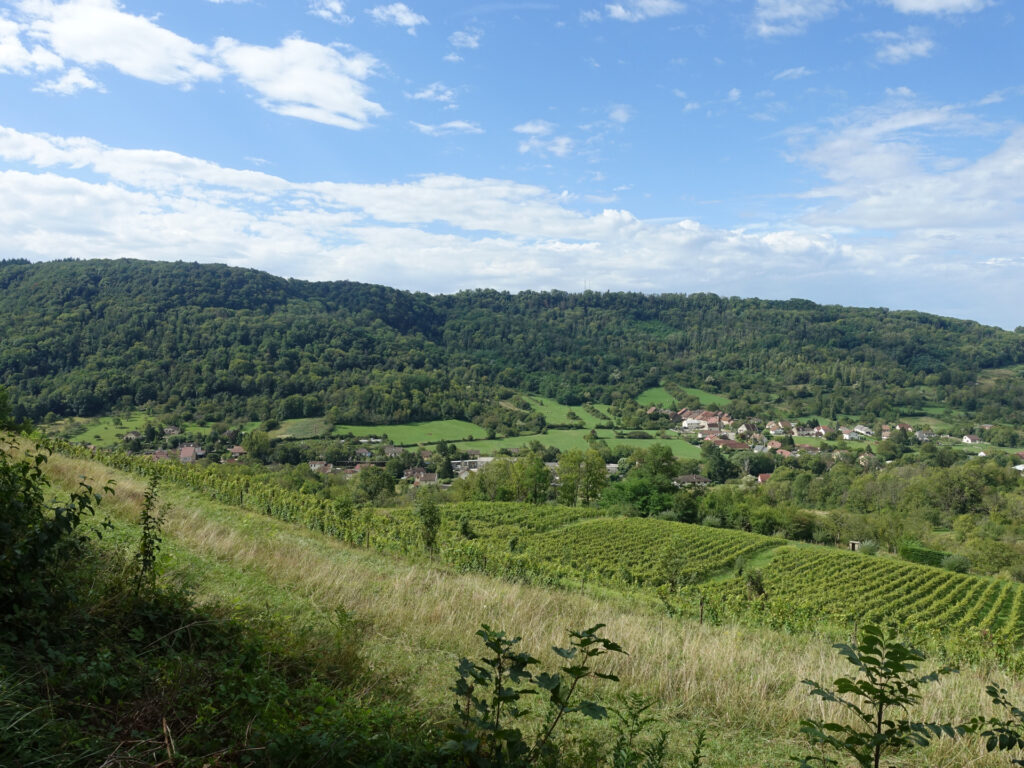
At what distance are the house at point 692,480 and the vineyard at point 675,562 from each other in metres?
25.1

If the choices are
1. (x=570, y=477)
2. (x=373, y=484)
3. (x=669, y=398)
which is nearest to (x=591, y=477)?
(x=570, y=477)

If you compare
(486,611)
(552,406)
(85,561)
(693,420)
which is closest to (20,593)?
(85,561)

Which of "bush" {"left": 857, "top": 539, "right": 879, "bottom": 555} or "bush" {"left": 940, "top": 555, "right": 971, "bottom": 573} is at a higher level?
"bush" {"left": 940, "top": 555, "right": 971, "bottom": 573}

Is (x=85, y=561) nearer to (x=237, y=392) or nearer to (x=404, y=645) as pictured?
(x=404, y=645)

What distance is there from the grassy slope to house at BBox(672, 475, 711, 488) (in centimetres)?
6876

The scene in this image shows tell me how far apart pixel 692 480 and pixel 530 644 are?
7616 cm

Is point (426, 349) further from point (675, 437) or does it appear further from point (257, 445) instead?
point (257, 445)

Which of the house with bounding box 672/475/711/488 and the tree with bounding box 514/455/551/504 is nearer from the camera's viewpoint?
the tree with bounding box 514/455/551/504

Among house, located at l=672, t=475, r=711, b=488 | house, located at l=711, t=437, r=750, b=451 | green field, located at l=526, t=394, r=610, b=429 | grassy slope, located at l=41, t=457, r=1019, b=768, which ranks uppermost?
grassy slope, located at l=41, t=457, r=1019, b=768

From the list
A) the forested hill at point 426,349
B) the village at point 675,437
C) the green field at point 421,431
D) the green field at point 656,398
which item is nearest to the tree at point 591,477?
the village at point 675,437

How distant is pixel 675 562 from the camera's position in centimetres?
2892

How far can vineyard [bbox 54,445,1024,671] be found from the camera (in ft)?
58.9

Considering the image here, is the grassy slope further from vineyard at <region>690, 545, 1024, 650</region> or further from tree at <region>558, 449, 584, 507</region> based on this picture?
tree at <region>558, 449, 584, 507</region>

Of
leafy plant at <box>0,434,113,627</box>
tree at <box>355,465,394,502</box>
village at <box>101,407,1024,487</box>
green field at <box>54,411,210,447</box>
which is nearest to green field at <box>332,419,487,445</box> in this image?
village at <box>101,407,1024,487</box>
